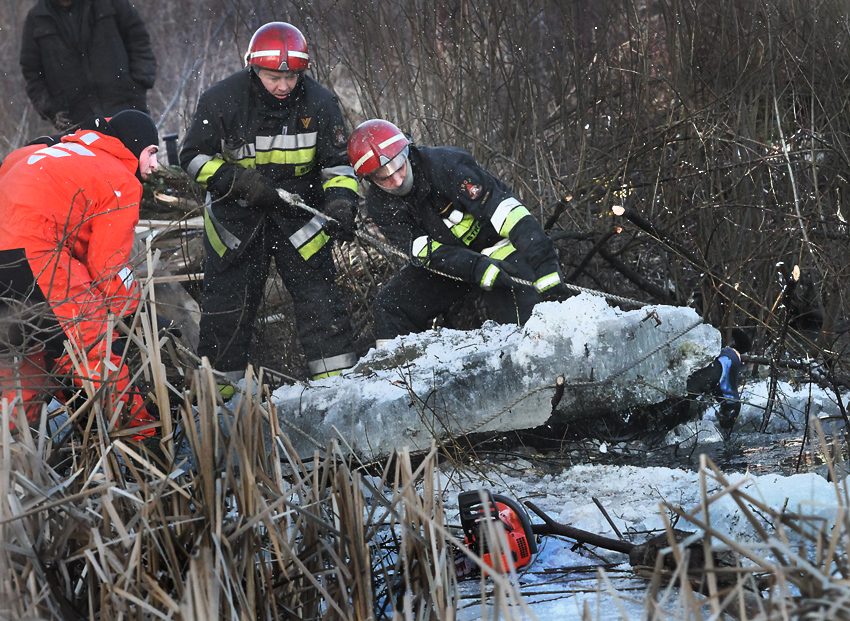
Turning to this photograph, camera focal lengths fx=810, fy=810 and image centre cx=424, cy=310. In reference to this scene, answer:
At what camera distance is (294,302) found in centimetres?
473

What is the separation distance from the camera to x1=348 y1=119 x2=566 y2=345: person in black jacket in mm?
4365

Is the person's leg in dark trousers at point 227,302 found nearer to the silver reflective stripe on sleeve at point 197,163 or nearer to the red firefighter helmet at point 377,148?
the silver reflective stripe on sleeve at point 197,163

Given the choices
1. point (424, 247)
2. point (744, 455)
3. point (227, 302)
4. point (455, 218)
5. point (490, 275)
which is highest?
point (455, 218)

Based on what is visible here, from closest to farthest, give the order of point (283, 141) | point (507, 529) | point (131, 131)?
point (507, 529)
point (131, 131)
point (283, 141)

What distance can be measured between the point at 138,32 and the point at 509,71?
9.61 feet

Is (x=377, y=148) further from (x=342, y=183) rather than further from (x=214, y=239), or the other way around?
(x=214, y=239)

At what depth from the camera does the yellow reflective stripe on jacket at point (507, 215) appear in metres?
4.38

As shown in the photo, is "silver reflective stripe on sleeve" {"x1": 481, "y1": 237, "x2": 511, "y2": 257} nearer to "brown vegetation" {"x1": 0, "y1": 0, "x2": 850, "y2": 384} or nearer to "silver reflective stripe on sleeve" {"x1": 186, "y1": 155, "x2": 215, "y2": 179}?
"brown vegetation" {"x1": 0, "y1": 0, "x2": 850, "y2": 384}

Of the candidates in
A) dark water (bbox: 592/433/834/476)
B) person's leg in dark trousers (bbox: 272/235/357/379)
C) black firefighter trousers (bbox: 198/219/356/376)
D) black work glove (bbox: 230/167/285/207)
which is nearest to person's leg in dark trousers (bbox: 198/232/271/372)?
black firefighter trousers (bbox: 198/219/356/376)

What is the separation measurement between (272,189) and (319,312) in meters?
0.74

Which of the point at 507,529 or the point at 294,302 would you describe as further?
the point at 294,302

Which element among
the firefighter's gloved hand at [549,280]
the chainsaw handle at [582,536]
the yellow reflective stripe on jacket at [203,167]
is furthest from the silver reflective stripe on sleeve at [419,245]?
the chainsaw handle at [582,536]

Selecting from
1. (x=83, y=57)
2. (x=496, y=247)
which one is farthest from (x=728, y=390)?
(x=83, y=57)

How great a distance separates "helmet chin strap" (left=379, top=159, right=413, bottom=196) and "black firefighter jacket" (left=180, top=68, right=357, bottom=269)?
22cm
